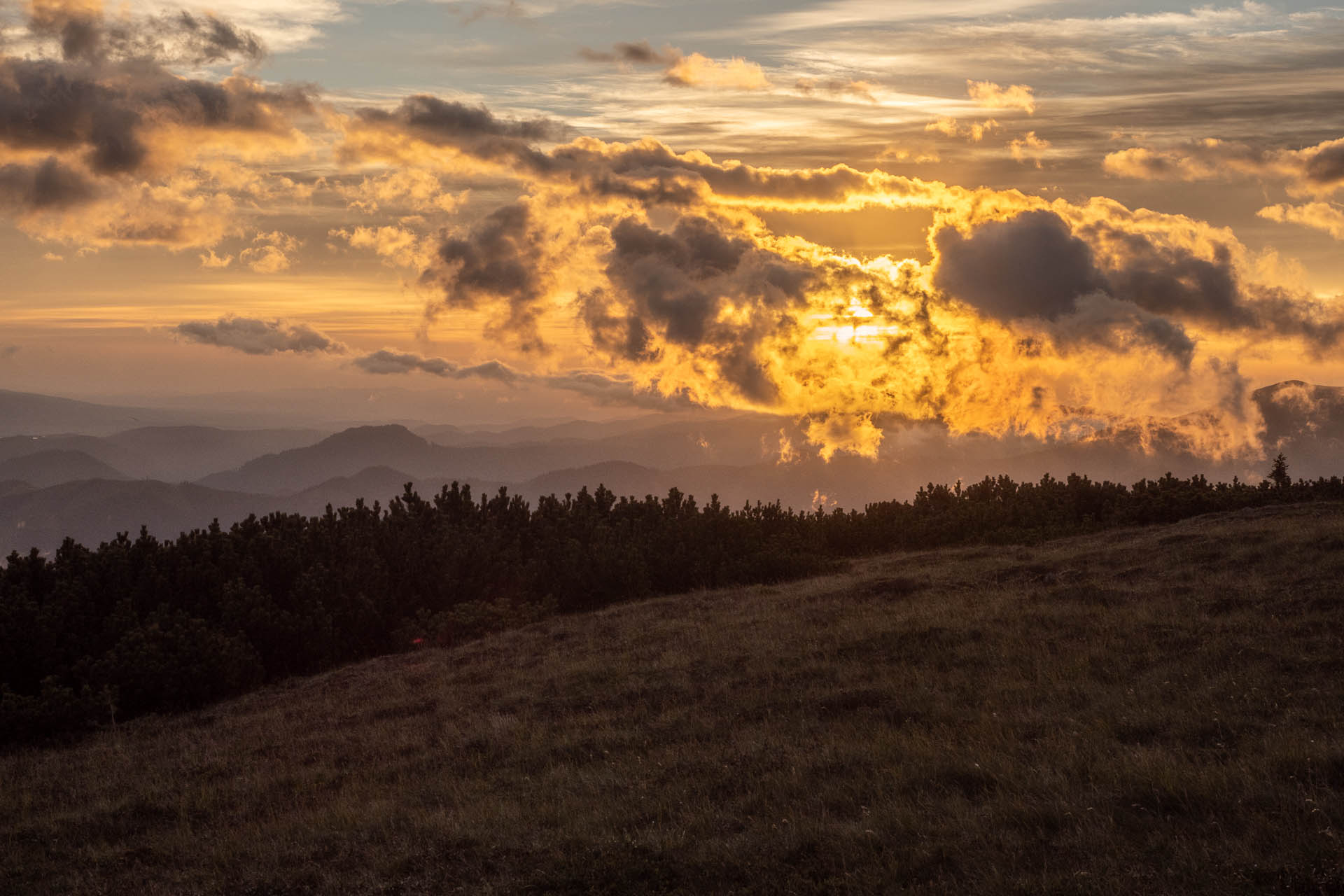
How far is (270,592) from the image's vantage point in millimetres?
39219

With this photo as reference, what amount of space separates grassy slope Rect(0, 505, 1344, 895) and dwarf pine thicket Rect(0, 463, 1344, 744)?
316cm

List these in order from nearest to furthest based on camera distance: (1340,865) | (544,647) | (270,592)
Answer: (1340,865) → (544,647) → (270,592)

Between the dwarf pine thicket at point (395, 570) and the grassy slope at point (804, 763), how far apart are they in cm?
316

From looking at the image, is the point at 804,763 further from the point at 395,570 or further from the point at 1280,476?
the point at 1280,476

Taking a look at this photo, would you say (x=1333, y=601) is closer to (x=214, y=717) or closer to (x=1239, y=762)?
(x=1239, y=762)

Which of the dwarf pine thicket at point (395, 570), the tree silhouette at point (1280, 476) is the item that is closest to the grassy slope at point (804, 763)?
the dwarf pine thicket at point (395, 570)

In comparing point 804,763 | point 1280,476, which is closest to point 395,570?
point 804,763

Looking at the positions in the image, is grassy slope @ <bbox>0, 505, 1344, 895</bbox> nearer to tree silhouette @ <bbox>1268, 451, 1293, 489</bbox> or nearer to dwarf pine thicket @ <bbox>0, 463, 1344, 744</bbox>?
dwarf pine thicket @ <bbox>0, 463, 1344, 744</bbox>

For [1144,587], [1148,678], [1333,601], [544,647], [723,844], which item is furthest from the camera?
[544,647]

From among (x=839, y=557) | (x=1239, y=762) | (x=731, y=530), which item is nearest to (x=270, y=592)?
(x=731, y=530)

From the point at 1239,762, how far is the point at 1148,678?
5.50 meters

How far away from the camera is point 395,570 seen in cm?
4309

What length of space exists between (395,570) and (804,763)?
3110cm

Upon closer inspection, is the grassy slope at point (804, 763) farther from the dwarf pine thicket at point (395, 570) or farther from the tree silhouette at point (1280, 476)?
the tree silhouette at point (1280, 476)
